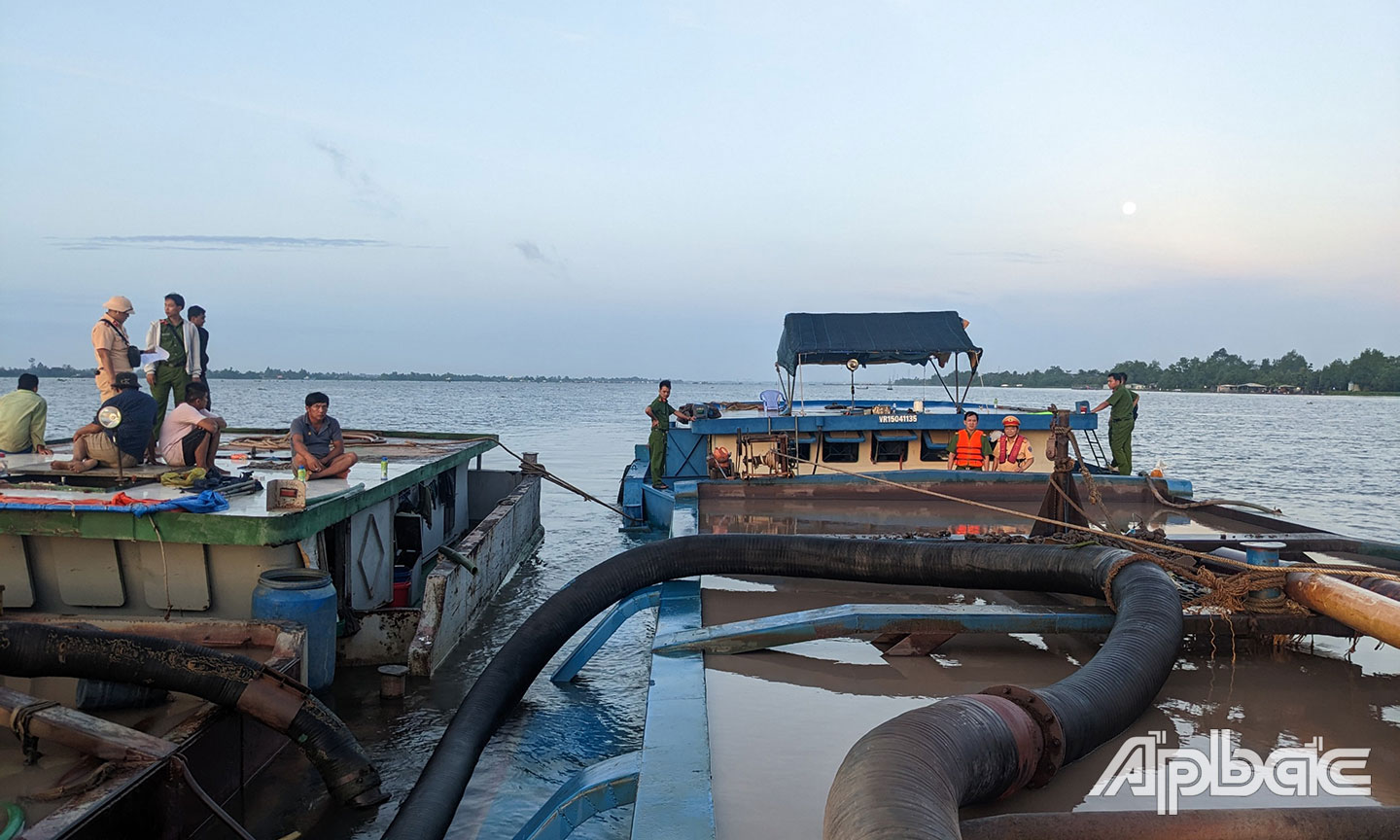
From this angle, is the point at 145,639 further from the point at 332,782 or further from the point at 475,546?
the point at 475,546

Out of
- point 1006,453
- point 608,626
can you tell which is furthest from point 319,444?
point 1006,453

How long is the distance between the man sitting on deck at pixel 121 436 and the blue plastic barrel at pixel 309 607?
2.25m

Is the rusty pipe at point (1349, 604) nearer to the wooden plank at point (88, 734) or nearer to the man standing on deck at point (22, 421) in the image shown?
the wooden plank at point (88, 734)

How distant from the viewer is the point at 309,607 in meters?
6.51

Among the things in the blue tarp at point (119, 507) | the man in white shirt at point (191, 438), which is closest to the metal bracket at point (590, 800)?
the blue tarp at point (119, 507)

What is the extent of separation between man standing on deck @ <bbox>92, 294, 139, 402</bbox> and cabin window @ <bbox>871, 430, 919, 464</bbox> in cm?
Answer: 1115

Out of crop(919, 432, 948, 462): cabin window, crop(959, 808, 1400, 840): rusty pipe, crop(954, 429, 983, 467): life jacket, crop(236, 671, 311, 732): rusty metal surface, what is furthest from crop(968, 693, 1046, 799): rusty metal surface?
crop(919, 432, 948, 462): cabin window

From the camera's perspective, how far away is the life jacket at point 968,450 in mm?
13352

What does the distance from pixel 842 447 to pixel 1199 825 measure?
12.1 metres

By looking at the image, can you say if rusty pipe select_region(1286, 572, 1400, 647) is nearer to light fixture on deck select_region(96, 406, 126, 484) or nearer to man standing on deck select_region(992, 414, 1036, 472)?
man standing on deck select_region(992, 414, 1036, 472)

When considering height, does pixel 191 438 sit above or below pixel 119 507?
above

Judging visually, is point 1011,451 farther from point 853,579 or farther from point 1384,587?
point 1384,587

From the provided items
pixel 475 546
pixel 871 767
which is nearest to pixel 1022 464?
pixel 475 546

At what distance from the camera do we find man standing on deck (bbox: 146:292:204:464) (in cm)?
958
